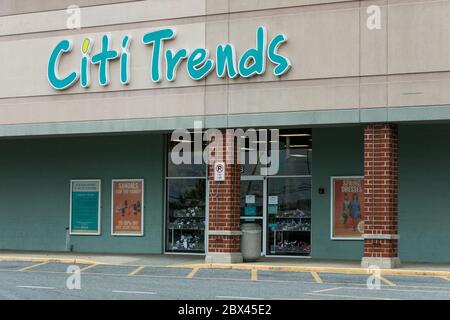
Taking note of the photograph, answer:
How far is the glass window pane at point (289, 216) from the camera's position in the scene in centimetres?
2356

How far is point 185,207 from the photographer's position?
82.4 ft

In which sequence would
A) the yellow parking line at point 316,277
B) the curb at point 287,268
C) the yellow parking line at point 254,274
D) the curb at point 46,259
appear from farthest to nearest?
the curb at point 46,259 → the curb at point 287,268 → the yellow parking line at point 254,274 → the yellow parking line at point 316,277

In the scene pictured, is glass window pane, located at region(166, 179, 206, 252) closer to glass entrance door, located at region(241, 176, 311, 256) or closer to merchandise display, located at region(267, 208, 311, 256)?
glass entrance door, located at region(241, 176, 311, 256)

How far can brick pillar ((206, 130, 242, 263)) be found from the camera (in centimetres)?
2122

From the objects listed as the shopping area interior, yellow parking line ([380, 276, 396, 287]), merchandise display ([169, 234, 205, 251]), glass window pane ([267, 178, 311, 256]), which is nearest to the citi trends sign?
the shopping area interior

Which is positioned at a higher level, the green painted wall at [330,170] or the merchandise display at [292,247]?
the green painted wall at [330,170]

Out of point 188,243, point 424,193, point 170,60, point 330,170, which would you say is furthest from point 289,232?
point 170,60

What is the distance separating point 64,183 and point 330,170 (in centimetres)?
900

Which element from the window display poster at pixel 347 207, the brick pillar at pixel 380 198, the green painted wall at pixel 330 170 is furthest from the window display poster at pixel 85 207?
the brick pillar at pixel 380 198

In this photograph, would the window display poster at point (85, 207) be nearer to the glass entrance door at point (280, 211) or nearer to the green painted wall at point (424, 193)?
the glass entrance door at point (280, 211)

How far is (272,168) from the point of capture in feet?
78.9

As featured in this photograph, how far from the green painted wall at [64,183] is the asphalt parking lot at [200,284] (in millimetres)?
4097

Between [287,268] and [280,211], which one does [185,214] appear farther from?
[287,268]

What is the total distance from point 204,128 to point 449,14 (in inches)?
276
